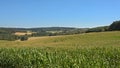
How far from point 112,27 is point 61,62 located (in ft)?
191

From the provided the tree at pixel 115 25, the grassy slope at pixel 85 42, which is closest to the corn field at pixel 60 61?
the grassy slope at pixel 85 42

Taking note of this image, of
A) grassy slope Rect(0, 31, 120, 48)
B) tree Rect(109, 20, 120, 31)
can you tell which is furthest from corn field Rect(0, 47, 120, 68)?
tree Rect(109, 20, 120, 31)

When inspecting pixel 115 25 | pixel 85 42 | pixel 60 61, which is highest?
pixel 115 25

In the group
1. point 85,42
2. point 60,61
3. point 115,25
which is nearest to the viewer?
point 60,61

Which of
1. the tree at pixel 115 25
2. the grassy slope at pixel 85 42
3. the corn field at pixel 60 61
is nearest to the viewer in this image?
the corn field at pixel 60 61

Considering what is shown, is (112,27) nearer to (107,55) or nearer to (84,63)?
(107,55)

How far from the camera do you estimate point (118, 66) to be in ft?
40.9

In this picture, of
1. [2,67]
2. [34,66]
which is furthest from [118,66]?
[2,67]

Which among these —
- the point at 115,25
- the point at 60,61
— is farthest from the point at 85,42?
the point at 115,25

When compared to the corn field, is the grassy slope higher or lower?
lower

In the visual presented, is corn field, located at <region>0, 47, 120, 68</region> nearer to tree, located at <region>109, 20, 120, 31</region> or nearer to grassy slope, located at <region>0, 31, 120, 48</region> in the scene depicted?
grassy slope, located at <region>0, 31, 120, 48</region>

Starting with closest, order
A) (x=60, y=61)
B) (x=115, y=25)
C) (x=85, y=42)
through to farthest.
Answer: (x=60, y=61) → (x=85, y=42) → (x=115, y=25)

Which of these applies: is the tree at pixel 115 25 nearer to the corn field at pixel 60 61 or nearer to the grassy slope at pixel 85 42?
the grassy slope at pixel 85 42

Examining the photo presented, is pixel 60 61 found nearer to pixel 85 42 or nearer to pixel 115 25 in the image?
pixel 85 42
